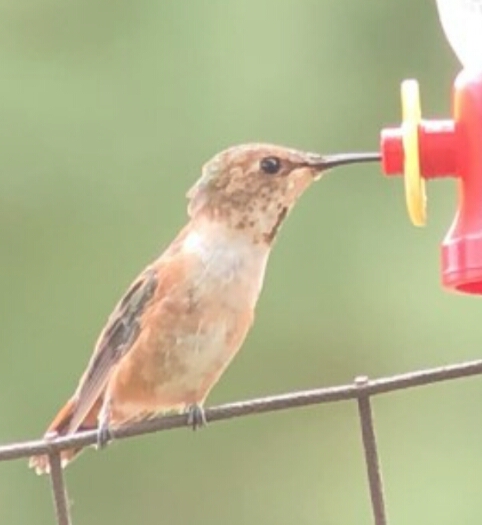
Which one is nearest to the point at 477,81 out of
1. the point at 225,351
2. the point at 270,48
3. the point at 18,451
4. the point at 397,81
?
the point at 18,451

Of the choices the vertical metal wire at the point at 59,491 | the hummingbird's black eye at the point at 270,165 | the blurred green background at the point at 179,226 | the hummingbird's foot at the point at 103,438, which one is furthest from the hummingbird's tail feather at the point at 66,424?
the blurred green background at the point at 179,226

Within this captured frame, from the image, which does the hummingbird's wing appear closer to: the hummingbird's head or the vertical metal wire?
the hummingbird's head

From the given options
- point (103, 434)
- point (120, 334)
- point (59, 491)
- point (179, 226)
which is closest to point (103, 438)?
point (103, 434)

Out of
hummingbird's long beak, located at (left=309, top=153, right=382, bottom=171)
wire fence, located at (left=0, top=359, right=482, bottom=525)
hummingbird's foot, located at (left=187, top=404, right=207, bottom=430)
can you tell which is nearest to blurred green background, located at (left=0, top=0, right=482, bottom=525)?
hummingbird's long beak, located at (left=309, top=153, right=382, bottom=171)

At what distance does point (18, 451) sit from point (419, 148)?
1.54ft

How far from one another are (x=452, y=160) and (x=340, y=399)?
25cm

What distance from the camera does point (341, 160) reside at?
264cm

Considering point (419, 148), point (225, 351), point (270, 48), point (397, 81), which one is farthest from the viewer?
point (397, 81)

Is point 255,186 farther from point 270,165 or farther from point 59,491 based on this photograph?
point 59,491

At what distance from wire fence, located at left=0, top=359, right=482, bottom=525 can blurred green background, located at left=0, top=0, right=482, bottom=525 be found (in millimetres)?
3107

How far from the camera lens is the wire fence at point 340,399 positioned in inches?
91.0

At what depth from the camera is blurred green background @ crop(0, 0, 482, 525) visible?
5.63 meters

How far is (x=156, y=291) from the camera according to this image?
3.12 meters

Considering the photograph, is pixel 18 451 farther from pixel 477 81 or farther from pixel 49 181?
pixel 49 181
